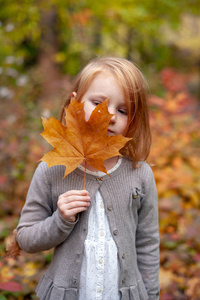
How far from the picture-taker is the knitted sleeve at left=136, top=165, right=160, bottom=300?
1.38 metres

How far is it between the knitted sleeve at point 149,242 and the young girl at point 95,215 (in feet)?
0.05

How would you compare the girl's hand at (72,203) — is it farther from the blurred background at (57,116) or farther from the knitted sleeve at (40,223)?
the blurred background at (57,116)

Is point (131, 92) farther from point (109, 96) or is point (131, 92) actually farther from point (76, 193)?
point (76, 193)

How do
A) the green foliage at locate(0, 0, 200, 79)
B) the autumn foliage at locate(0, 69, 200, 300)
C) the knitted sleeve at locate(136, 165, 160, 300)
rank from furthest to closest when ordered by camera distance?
the green foliage at locate(0, 0, 200, 79)
the autumn foliage at locate(0, 69, 200, 300)
the knitted sleeve at locate(136, 165, 160, 300)

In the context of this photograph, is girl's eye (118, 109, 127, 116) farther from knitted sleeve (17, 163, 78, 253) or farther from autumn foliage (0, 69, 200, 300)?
autumn foliage (0, 69, 200, 300)

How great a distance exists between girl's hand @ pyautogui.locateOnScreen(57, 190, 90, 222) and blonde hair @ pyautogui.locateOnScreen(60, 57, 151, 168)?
0.34m

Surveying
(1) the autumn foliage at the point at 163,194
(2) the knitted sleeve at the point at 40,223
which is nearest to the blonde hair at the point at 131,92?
(2) the knitted sleeve at the point at 40,223

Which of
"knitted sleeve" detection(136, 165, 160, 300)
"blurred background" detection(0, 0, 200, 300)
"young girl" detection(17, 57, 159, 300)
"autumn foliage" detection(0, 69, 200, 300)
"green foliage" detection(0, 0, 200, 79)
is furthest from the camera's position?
"green foliage" detection(0, 0, 200, 79)

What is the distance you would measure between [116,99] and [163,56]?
9587mm

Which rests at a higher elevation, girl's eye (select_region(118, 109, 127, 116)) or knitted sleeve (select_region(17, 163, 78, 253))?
girl's eye (select_region(118, 109, 127, 116))

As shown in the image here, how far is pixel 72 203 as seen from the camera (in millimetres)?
1138

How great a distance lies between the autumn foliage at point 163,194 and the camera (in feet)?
6.71

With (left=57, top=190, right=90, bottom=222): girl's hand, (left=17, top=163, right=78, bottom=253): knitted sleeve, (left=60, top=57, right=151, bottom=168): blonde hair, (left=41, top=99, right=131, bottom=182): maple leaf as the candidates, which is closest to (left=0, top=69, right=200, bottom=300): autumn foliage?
(left=17, top=163, right=78, bottom=253): knitted sleeve

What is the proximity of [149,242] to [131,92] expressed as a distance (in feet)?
2.48
